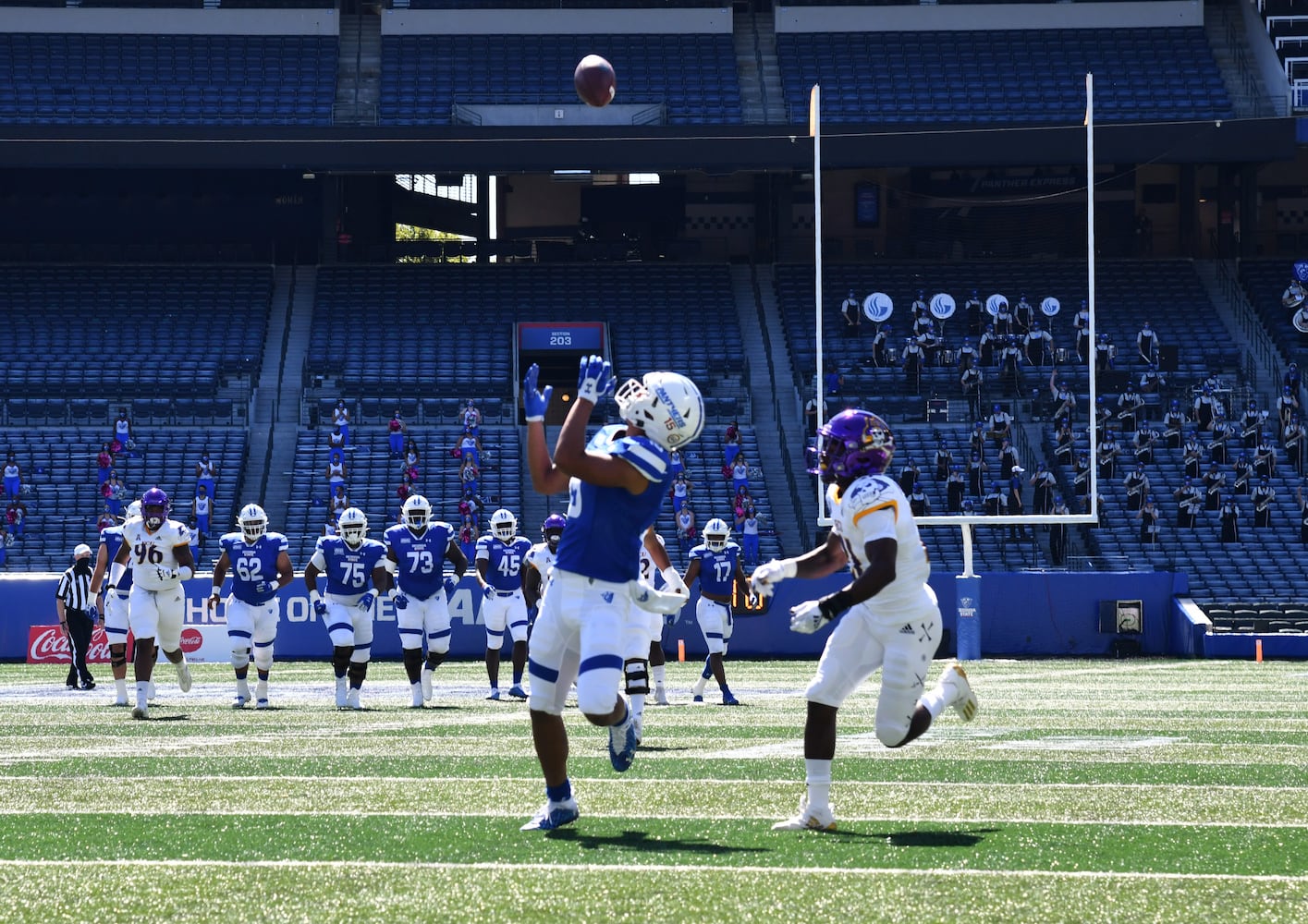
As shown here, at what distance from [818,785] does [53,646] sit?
20550 millimetres

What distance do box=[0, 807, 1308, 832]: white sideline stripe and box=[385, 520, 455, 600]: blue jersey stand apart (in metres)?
7.69

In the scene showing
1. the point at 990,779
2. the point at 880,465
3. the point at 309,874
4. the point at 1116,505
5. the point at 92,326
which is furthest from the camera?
the point at 92,326

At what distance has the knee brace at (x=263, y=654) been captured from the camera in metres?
15.8

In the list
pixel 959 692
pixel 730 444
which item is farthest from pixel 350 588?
pixel 730 444

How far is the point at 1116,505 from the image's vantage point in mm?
30172

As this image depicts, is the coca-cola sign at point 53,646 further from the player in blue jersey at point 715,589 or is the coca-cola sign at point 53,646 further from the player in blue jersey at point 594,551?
the player in blue jersey at point 594,551

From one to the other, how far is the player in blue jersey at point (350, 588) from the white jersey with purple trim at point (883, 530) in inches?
330

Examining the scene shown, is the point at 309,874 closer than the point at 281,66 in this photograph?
Yes

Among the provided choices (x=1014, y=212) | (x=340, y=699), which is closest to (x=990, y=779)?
(x=340, y=699)

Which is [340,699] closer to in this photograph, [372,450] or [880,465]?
[880,465]

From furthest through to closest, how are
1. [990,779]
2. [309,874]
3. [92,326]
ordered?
[92,326] < [990,779] < [309,874]

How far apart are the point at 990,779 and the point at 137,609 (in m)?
8.64

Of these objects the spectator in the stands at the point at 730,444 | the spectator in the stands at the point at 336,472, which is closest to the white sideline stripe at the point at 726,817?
the spectator in the stands at the point at 336,472

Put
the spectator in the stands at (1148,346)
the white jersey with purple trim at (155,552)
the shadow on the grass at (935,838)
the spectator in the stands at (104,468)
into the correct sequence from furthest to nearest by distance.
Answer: the spectator in the stands at (1148,346), the spectator in the stands at (104,468), the white jersey with purple trim at (155,552), the shadow on the grass at (935,838)
